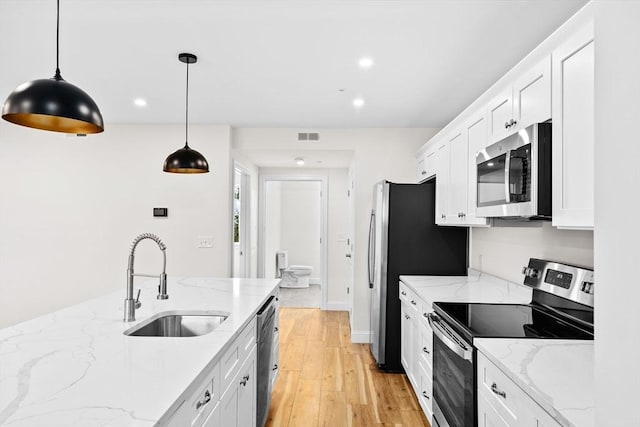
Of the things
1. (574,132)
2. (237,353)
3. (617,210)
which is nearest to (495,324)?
(574,132)

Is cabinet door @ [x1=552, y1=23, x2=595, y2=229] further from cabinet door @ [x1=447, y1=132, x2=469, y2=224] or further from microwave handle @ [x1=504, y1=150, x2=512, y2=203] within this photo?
cabinet door @ [x1=447, y1=132, x2=469, y2=224]

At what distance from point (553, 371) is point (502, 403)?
225mm

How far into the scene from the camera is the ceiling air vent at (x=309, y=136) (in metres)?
4.57

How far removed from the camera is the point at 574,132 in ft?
5.06

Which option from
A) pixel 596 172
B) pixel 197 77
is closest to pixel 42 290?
pixel 197 77

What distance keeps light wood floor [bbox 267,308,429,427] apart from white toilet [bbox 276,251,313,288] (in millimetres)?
2943

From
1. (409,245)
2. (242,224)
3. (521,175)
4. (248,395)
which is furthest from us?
(242,224)

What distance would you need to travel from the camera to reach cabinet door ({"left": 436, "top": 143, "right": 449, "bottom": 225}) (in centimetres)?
335

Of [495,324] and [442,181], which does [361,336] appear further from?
[495,324]

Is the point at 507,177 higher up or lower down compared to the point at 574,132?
lower down

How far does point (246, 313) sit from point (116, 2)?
5.62ft

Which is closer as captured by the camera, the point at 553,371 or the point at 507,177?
the point at 553,371

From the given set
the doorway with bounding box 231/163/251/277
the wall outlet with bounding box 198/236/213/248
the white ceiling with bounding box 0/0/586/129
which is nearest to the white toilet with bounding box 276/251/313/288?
the doorway with bounding box 231/163/251/277

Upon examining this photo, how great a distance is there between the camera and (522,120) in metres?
1.99
